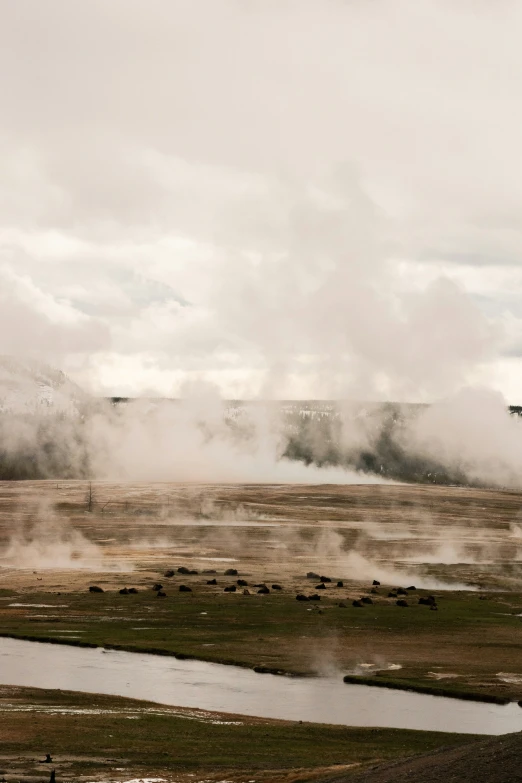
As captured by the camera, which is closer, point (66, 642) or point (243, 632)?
point (66, 642)

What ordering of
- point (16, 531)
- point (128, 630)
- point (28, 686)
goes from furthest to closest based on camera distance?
point (16, 531) → point (128, 630) → point (28, 686)

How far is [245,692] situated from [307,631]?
18.9m

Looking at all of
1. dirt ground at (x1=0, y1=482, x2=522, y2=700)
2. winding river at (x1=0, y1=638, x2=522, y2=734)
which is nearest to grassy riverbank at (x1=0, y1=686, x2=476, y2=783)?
winding river at (x1=0, y1=638, x2=522, y2=734)

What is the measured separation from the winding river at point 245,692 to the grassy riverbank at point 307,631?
1995 mm

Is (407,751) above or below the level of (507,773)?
below

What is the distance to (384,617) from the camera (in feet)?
244

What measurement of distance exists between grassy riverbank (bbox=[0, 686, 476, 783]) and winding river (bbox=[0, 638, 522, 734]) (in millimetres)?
2834

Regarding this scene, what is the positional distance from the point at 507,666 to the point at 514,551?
76.4 meters

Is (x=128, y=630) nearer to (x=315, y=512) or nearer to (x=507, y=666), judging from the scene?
(x=507, y=666)

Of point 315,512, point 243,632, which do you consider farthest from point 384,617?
point 315,512

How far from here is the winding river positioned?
45438 millimetres

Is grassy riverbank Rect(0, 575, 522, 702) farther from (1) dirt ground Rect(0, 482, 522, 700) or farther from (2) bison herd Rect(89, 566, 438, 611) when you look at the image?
(2) bison herd Rect(89, 566, 438, 611)

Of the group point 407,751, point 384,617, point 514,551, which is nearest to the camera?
point 407,751

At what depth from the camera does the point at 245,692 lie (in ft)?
165
